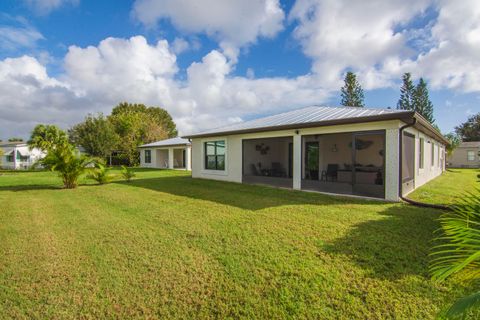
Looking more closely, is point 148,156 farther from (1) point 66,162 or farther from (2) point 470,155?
(2) point 470,155

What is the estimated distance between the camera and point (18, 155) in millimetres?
34062

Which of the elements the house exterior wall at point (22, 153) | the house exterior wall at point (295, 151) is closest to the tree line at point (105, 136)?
the house exterior wall at point (22, 153)

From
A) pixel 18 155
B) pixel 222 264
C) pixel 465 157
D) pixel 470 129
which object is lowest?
pixel 222 264

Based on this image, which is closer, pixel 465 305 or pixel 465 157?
pixel 465 305

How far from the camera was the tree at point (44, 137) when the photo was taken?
30922 mm

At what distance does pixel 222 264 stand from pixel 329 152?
11.2 meters

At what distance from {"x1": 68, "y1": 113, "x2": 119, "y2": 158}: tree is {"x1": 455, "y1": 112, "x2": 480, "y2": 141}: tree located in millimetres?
60920

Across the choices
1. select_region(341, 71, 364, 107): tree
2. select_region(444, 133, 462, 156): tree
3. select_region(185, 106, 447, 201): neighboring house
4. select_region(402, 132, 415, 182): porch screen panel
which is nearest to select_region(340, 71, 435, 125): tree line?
select_region(341, 71, 364, 107): tree

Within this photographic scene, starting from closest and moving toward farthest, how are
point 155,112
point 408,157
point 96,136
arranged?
point 408,157
point 96,136
point 155,112

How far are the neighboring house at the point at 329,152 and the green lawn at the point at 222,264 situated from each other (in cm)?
232

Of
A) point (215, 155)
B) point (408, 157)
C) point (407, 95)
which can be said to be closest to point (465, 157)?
point (407, 95)

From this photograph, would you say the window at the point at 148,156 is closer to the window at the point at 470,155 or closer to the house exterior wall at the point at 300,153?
the house exterior wall at the point at 300,153

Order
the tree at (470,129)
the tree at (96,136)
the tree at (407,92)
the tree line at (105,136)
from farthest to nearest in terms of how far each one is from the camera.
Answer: the tree at (470,129)
the tree at (407,92)
the tree line at (105,136)
the tree at (96,136)

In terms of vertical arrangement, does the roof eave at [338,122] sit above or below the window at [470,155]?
above
